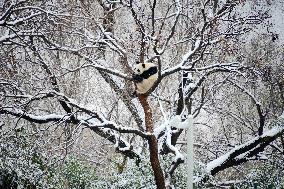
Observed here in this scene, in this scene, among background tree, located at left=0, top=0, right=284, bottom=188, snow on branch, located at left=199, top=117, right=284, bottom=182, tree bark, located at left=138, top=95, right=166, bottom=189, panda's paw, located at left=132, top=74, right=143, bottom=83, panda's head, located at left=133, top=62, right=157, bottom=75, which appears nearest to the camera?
panda's head, located at left=133, top=62, right=157, bottom=75

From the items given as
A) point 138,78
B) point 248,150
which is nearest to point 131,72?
point 138,78

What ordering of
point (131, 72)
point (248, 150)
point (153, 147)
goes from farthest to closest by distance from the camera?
point (248, 150) → point (131, 72) → point (153, 147)

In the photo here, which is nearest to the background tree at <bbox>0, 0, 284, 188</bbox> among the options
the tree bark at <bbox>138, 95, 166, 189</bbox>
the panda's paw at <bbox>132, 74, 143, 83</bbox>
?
the tree bark at <bbox>138, 95, 166, 189</bbox>

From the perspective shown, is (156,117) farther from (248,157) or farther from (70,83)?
(248,157)

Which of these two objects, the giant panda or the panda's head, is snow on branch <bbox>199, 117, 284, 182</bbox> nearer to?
the giant panda

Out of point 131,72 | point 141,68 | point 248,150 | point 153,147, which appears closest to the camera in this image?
point 141,68

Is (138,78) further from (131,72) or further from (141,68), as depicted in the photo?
(131,72)

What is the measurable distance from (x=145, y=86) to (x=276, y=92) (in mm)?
7580

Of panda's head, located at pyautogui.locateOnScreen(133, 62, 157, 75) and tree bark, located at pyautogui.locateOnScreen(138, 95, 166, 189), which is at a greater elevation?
panda's head, located at pyautogui.locateOnScreen(133, 62, 157, 75)

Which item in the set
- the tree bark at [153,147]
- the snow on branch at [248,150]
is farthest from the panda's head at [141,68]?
the snow on branch at [248,150]

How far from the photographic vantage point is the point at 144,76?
8.11 m

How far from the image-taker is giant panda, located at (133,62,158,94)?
803 centimetres

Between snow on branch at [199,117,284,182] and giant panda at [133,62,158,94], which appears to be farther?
snow on branch at [199,117,284,182]

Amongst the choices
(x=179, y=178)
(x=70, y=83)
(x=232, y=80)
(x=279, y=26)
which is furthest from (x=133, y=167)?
(x=279, y=26)
